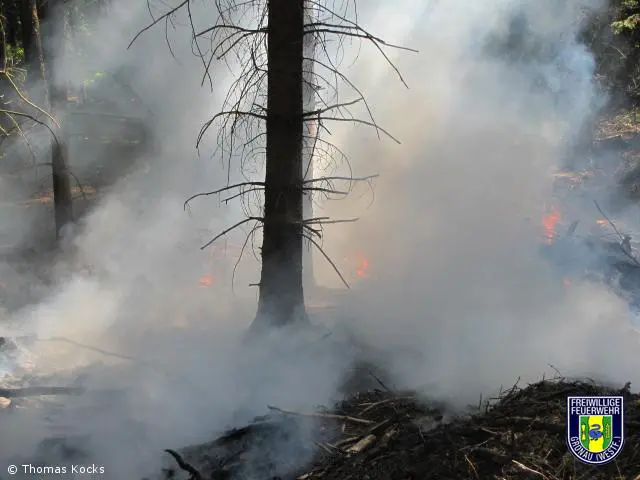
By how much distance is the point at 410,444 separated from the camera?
322cm

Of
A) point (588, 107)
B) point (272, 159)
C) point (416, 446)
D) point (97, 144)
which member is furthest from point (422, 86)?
point (97, 144)

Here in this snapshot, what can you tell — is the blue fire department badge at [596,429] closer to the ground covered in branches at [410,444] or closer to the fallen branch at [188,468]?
the ground covered in branches at [410,444]

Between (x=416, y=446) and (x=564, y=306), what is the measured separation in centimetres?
351

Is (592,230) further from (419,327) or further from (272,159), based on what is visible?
(272,159)

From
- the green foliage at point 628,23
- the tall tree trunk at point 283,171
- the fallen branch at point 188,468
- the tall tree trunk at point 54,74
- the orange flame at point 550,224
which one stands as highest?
→ the green foliage at point 628,23

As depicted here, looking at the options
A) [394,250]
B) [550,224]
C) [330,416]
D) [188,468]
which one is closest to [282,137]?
[330,416]

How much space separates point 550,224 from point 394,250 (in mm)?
3360

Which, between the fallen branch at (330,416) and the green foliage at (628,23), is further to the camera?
the green foliage at (628,23)

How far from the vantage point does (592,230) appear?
948cm

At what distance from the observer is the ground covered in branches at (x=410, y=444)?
275cm

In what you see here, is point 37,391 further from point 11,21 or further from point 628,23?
point 628,23

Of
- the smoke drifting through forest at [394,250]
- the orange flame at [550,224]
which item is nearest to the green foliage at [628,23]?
the smoke drifting through forest at [394,250]

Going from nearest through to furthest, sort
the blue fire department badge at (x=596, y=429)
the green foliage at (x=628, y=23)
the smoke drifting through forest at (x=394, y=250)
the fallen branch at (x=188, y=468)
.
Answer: the blue fire department badge at (x=596, y=429), the fallen branch at (x=188, y=468), the smoke drifting through forest at (x=394, y=250), the green foliage at (x=628, y=23)

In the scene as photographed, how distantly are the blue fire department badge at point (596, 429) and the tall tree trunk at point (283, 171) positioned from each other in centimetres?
258
